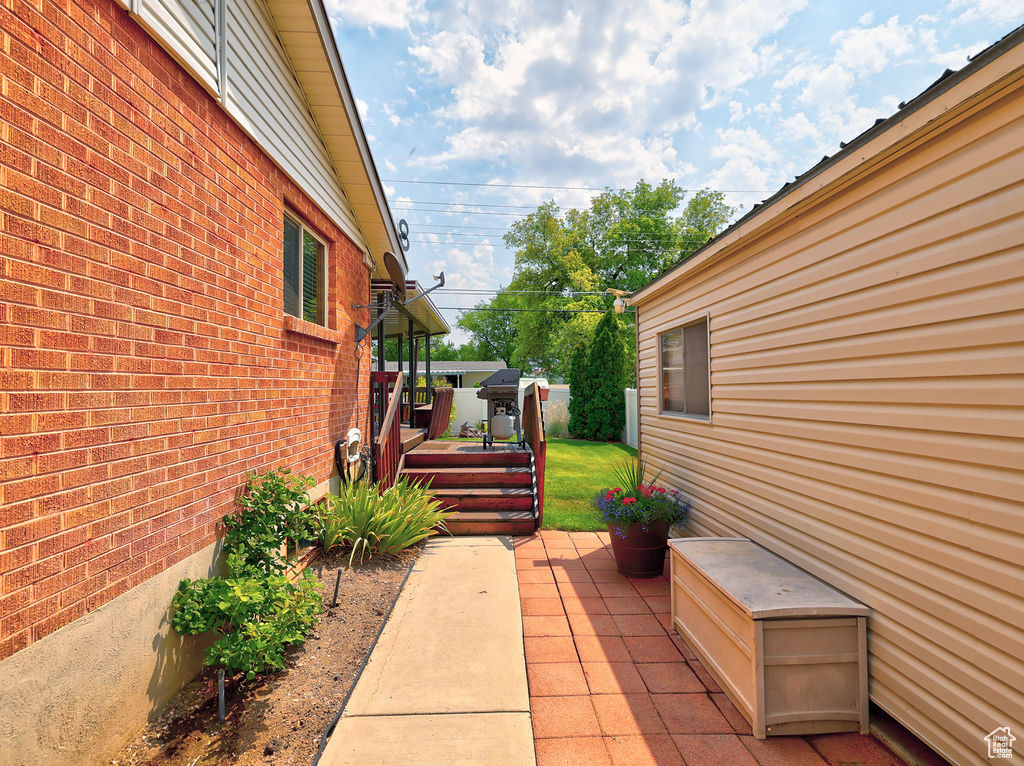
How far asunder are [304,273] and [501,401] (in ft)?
14.5

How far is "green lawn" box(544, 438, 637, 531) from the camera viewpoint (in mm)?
6246

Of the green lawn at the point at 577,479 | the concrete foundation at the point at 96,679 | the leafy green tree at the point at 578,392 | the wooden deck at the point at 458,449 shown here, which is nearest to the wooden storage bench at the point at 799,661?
the concrete foundation at the point at 96,679

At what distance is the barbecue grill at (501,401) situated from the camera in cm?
808

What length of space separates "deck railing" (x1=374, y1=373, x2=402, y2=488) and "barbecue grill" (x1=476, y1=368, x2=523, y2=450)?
1.98m

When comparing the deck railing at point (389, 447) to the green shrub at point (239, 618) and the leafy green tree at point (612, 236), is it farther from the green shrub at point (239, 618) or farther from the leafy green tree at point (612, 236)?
the leafy green tree at point (612, 236)

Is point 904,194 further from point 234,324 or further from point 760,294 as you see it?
point 234,324

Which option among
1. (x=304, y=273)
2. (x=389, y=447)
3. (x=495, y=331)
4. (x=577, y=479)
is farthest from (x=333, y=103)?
(x=495, y=331)

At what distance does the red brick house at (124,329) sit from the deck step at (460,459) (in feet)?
9.34

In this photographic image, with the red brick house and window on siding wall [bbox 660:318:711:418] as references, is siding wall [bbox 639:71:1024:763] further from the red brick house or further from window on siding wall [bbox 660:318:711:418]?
the red brick house

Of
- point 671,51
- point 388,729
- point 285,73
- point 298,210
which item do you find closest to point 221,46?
point 285,73

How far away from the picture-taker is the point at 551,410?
51.9 ft

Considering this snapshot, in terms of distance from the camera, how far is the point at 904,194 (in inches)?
88.0

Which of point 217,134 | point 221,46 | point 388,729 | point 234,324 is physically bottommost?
point 388,729

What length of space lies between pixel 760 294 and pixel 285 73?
169 inches
